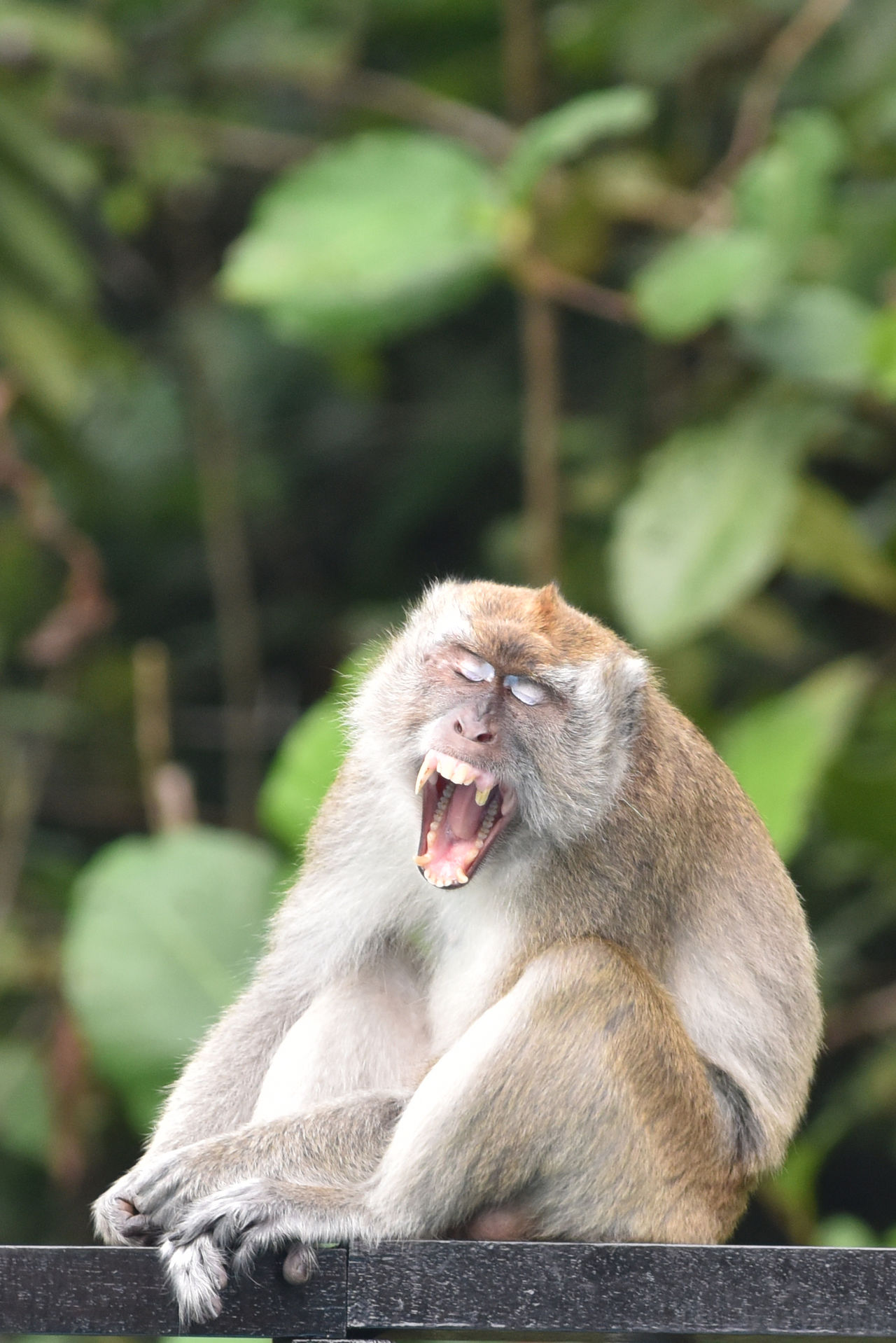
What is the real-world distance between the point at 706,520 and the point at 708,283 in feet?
2.64

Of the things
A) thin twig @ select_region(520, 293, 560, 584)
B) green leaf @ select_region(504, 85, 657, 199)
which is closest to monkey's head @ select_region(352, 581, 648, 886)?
green leaf @ select_region(504, 85, 657, 199)

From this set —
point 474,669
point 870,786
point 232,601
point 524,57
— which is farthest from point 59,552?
point 474,669

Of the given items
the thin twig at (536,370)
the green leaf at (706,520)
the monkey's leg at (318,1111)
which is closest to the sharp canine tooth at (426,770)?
the monkey's leg at (318,1111)

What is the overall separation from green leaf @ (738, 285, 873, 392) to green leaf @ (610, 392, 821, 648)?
0.85 feet

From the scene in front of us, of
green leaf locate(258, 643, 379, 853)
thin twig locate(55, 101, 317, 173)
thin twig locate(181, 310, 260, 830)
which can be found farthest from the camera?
thin twig locate(181, 310, 260, 830)

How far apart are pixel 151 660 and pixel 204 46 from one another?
273 centimetres

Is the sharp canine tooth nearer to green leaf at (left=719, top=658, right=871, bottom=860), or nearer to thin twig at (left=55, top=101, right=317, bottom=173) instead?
green leaf at (left=719, top=658, right=871, bottom=860)

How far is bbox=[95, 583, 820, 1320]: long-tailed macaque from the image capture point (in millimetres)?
3129

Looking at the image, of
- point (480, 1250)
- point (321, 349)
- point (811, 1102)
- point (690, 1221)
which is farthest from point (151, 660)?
point (480, 1250)

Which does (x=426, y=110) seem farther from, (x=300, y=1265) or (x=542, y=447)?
(x=300, y=1265)

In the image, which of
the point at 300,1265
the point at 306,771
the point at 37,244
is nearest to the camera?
the point at 300,1265

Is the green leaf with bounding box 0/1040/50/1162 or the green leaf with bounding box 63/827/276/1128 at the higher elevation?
the green leaf with bounding box 63/827/276/1128

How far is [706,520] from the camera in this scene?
230 inches

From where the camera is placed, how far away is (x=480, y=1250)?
255cm
